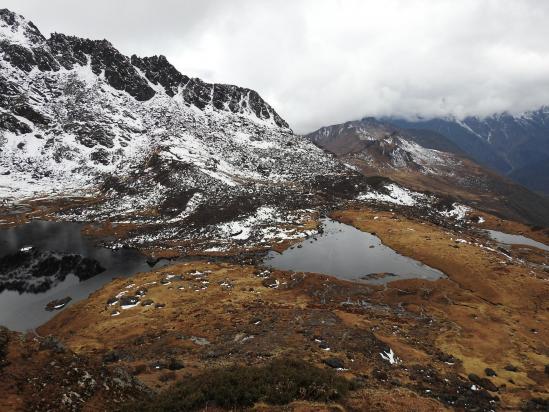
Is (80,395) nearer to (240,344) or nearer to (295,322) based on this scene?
(240,344)

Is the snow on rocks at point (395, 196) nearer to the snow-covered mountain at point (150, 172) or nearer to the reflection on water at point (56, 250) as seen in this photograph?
the snow-covered mountain at point (150, 172)

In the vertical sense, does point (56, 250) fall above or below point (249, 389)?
below

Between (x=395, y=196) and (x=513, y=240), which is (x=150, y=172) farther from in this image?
(x=513, y=240)

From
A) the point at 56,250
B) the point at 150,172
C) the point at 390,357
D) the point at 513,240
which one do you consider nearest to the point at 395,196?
the point at 513,240

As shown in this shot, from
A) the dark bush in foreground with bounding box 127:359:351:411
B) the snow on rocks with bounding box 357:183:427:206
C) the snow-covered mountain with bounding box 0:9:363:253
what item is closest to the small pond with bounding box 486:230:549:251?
the snow on rocks with bounding box 357:183:427:206

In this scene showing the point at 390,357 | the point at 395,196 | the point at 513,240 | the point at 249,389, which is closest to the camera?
the point at 249,389

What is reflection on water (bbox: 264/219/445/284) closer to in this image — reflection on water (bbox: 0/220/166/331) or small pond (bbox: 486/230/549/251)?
reflection on water (bbox: 0/220/166/331)

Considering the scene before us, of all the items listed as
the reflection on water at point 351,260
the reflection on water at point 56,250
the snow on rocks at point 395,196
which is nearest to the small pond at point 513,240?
the snow on rocks at point 395,196
